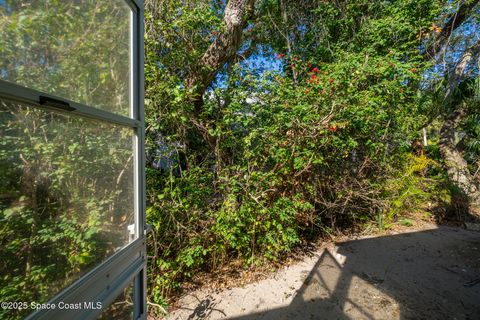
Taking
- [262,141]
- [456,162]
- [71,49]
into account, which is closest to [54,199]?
[71,49]

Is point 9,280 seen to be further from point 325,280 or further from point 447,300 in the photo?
point 447,300

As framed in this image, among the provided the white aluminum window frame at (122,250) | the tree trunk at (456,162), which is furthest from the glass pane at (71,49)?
the tree trunk at (456,162)

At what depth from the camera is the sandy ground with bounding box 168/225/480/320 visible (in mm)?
2174

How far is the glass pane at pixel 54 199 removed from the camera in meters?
0.68

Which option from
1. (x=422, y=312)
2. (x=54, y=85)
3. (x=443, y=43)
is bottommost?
(x=422, y=312)

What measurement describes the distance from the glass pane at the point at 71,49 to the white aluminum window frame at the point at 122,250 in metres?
0.05

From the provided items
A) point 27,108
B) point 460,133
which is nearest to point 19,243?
point 27,108

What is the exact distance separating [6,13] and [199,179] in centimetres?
210

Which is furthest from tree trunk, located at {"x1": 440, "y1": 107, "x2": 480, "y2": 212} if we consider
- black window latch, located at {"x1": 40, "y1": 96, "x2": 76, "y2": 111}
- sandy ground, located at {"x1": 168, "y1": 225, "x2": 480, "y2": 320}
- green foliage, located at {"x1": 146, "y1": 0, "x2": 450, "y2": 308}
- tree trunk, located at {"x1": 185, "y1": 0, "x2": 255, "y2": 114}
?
black window latch, located at {"x1": 40, "y1": 96, "x2": 76, "y2": 111}

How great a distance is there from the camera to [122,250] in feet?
3.69

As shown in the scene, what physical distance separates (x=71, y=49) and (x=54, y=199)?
0.67m

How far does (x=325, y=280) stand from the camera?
8.68 feet

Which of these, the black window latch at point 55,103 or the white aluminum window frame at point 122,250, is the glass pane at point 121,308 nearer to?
the white aluminum window frame at point 122,250

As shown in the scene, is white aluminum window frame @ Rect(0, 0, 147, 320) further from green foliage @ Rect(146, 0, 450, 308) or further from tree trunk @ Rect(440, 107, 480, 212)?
tree trunk @ Rect(440, 107, 480, 212)
